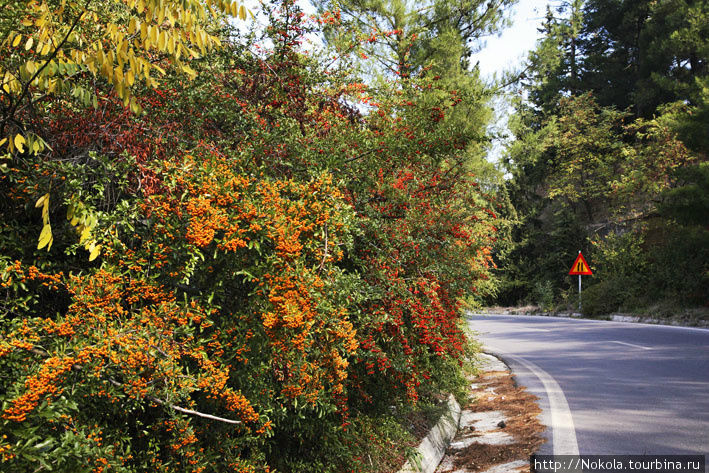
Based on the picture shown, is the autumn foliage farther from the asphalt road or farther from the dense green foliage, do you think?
the dense green foliage

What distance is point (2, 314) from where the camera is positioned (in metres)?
2.94

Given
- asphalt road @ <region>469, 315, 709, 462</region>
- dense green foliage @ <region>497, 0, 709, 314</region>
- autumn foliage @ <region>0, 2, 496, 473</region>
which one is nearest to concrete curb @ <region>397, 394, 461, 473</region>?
autumn foliage @ <region>0, 2, 496, 473</region>

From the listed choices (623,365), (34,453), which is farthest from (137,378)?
(623,365)

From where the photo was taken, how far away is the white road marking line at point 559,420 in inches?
215

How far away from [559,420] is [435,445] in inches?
72.8

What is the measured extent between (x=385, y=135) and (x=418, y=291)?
1625 millimetres

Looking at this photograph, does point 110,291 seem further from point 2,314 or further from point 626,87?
point 626,87

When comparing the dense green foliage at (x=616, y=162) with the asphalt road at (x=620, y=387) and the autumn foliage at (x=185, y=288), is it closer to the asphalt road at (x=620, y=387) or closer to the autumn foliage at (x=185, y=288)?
the asphalt road at (x=620, y=387)

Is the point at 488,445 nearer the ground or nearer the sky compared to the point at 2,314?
nearer the ground

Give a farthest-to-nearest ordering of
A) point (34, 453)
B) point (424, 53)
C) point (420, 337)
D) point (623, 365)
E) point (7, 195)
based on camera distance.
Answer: point (424, 53) → point (623, 365) → point (420, 337) → point (7, 195) → point (34, 453)

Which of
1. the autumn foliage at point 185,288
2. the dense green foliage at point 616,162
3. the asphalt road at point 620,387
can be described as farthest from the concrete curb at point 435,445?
the dense green foliage at point 616,162

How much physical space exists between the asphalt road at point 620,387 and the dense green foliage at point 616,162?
26.0ft

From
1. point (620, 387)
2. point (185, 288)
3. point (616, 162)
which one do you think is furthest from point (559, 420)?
point (616, 162)

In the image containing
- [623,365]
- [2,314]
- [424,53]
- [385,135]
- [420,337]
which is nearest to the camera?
[2,314]
